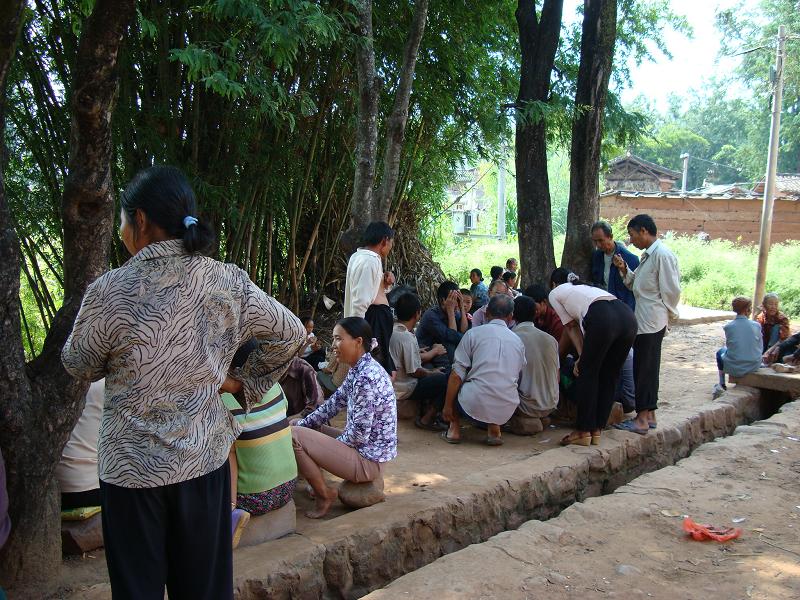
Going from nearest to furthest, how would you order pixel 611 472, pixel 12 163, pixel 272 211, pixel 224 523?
pixel 224 523 → pixel 611 472 → pixel 12 163 → pixel 272 211

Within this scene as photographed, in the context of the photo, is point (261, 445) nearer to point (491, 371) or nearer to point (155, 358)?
point (155, 358)

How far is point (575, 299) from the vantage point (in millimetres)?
4887

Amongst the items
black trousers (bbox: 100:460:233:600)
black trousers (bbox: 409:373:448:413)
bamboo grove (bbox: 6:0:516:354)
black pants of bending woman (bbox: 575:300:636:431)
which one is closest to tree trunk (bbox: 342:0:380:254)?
bamboo grove (bbox: 6:0:516:354)

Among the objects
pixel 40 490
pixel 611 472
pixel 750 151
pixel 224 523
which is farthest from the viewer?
pixel 750 151

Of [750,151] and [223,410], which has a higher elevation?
[750,151]

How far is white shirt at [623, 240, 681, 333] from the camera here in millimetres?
5043

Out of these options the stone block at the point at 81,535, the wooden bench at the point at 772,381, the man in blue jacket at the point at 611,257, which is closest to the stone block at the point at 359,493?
the stone block at the point at 81,535

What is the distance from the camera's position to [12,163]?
5254 millimetres

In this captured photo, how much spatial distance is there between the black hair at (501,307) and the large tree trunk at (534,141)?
272 cm

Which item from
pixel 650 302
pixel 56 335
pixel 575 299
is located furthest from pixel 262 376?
pixel 650 302

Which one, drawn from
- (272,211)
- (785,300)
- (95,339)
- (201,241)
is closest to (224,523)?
(95,339)

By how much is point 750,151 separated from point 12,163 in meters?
37.5

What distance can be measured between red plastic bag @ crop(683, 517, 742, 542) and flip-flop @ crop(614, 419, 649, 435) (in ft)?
4.97

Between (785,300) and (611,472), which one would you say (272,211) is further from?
(785,300)
